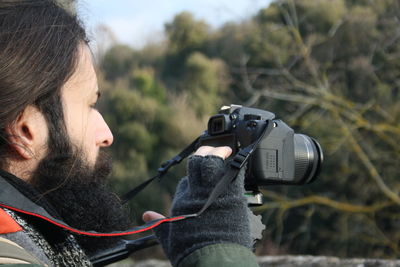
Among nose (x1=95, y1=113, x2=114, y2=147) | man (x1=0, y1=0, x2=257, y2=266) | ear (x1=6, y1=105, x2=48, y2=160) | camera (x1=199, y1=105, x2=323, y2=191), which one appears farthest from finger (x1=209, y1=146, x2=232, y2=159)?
ear (x1=6, y1=105, x2=48, y2=160)

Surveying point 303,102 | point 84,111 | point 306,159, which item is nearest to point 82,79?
point 84,111

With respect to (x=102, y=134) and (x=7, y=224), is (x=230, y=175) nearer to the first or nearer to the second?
(x=102, y=134)

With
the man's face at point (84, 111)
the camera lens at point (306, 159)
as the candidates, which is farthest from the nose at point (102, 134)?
the camera lens at point (306, 159)

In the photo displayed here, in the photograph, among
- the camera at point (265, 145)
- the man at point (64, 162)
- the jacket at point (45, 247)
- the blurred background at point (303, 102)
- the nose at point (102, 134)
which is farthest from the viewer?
the blurred background at point (303, 102)

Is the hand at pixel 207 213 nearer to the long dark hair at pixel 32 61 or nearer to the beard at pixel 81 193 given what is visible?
the beard at pixel 81 193

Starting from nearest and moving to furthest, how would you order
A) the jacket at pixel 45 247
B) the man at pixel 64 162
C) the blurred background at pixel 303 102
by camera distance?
1. the jacket at pixel 45 247
2. the man at pixel 64 162
3. the blurred background at pixel 303 102

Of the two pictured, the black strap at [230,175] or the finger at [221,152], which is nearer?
the black strap at [230,175]

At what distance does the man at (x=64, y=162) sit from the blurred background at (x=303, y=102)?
239cm

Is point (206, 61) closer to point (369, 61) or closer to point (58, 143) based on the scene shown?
point (369, 61)

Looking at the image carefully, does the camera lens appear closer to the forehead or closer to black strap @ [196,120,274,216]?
black strap @ [196,120,274,216]

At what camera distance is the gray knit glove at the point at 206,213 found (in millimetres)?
975

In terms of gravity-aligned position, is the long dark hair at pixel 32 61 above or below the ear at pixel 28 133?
above

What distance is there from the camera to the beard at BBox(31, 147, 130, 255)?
99 cm

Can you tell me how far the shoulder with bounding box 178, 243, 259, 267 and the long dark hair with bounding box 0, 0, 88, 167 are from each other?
1.07ft
